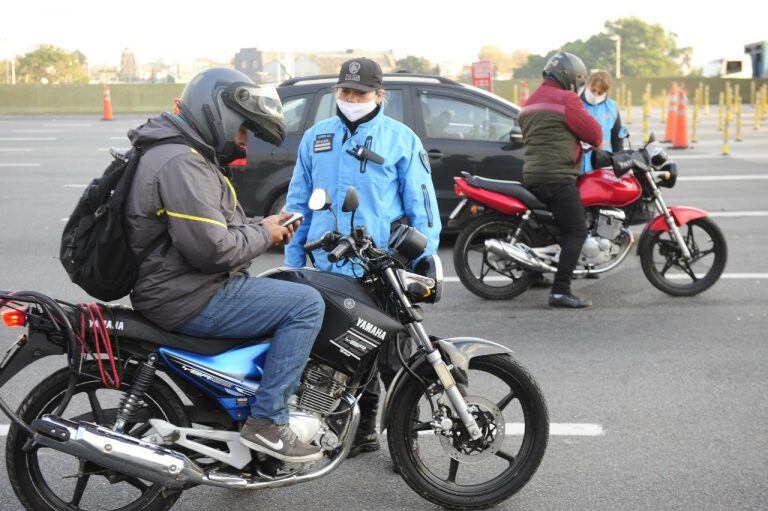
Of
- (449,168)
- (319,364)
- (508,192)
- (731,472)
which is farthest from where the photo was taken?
(449,168)

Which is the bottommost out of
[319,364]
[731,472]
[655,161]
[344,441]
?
[731,472]

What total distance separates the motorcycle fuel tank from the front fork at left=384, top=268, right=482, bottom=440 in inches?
3.5

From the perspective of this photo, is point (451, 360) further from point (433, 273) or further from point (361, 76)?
point (361, 76)

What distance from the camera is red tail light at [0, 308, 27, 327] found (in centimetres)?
363

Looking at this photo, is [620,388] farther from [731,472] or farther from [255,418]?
[255,418]

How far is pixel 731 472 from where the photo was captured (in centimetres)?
455

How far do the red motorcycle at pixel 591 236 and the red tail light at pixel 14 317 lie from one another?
463 cm

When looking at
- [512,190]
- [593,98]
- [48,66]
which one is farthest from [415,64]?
[512,190]

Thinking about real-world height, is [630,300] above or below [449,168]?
below

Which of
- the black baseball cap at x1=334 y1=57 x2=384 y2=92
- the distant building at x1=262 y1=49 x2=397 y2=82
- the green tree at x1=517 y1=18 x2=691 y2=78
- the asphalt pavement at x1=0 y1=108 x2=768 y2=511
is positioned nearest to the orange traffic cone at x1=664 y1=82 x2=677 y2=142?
the distant building at x1=262 y1=49 x2=397 y2=82

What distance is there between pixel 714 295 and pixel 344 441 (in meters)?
4.84

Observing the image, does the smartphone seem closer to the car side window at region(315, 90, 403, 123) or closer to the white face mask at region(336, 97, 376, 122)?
the white face mask at region(336, 97, 376, 122)

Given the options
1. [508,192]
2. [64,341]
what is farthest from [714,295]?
[64,341]

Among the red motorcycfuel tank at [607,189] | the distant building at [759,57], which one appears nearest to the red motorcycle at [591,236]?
the red motorcycfuel tank at [607,189]
